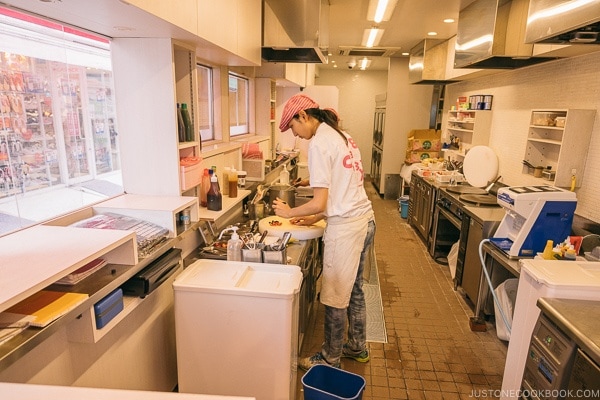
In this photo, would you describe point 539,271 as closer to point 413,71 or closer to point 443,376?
point 443,376

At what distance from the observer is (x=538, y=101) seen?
3455 millimetres

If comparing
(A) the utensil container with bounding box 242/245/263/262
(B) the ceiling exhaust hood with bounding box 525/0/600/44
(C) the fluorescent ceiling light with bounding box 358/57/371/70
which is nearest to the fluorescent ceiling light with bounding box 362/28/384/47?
(C) the fluorescent ceiling light with bounding box 358/57/371/70

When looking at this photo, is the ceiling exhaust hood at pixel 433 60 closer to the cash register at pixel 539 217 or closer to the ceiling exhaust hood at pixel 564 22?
the ceiling exhaust hood at pixel 564 22

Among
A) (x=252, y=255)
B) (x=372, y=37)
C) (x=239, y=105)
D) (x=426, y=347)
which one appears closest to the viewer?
(x=252, y=255)

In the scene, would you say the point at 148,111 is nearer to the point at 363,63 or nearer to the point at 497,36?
the point at 497,36

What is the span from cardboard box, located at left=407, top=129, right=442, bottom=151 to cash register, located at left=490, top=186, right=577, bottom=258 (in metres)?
3.85

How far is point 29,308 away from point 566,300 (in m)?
2.05

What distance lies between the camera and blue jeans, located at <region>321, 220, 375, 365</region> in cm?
229

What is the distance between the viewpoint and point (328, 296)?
2.23 m

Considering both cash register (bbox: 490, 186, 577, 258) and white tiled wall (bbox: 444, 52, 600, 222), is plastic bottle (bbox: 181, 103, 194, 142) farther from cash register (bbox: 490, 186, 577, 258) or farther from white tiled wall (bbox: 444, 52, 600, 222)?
white tiled wall (bbox: 444, 52, 600, 222)

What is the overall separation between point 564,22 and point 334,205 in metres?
1.48

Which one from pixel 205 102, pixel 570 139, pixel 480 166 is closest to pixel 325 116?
pixel 205 102

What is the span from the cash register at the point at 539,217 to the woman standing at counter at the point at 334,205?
97 centimetres

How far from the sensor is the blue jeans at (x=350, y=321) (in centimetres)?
229
